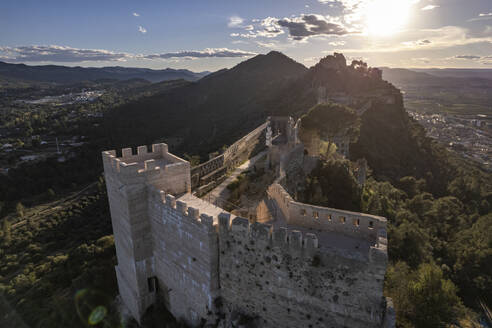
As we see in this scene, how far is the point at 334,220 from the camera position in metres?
11.0

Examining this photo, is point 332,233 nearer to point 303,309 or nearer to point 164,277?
point 303,309

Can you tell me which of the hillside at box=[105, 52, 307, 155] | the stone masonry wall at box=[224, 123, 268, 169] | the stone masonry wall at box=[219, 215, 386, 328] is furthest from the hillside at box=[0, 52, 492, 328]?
the stone masonry wall at box=[224, 123, 268, 169]

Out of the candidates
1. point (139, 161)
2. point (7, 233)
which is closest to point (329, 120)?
point (139, 161)

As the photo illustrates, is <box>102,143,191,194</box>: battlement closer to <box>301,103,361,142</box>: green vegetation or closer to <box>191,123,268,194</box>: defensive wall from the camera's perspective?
<box>191,123,268,194</box>: defensive wall

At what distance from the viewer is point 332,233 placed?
11.0 meters

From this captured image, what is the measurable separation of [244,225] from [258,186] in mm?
11629

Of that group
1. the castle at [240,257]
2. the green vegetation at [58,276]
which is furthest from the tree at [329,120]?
the green vegetation at [58,276]

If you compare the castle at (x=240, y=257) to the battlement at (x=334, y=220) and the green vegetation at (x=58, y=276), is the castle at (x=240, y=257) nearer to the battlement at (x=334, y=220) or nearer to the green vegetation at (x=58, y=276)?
the battlement at (x=334, y=220)

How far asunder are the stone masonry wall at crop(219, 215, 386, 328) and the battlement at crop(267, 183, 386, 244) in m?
2.19

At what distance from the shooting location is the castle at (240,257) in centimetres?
873

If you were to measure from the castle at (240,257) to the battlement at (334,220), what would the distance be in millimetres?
36

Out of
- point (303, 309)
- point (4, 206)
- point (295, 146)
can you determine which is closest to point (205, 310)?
point (303, 309)

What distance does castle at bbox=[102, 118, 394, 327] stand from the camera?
344 inches

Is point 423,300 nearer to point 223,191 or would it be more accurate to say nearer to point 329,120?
point 223,191
